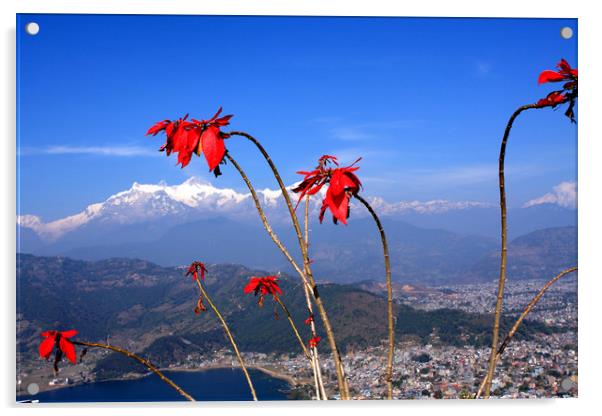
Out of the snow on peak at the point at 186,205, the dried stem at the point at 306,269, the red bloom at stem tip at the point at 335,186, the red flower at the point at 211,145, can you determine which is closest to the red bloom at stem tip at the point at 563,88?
the red bloom at stem tip at the point at 335,186

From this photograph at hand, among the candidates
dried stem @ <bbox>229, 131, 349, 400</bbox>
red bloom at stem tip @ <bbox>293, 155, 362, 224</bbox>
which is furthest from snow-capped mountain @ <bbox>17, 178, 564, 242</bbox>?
red bloom at stem tip @ <bbox>293, 155, 362, 224</bbox>

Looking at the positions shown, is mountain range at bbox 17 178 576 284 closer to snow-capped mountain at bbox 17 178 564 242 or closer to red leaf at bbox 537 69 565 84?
snow-capped mountain at bbox 17 178 564 242

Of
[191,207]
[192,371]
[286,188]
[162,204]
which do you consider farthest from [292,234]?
[192,371]

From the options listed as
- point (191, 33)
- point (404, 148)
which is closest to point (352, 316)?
point (404, 148)

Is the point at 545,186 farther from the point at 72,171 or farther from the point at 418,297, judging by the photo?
the point at 72,171

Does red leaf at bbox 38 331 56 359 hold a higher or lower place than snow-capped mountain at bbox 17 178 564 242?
lower

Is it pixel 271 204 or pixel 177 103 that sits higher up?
pixel 177 103
